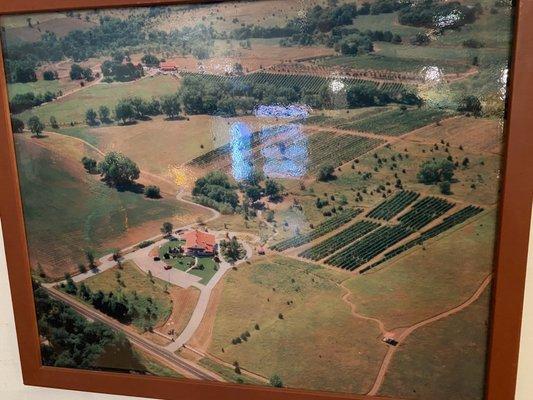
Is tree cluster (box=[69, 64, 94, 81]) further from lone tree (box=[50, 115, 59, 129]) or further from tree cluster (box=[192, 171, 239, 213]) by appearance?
tree cluster (box=[192, 171, 239, 213])

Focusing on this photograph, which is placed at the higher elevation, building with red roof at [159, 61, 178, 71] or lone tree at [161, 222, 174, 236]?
building with red roof at [159, 61, 178, 71]

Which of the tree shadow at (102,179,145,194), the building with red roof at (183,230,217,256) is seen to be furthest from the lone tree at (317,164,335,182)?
the tree shadow at (102,179,145,194)

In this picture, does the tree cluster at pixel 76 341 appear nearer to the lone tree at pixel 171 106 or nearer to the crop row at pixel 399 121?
the lone tree at pixel 171 106

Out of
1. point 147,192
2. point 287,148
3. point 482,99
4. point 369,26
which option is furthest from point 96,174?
point 482,99

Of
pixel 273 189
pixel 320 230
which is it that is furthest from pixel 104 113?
pixel 320 230

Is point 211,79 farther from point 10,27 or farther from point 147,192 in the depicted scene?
point 10,27
